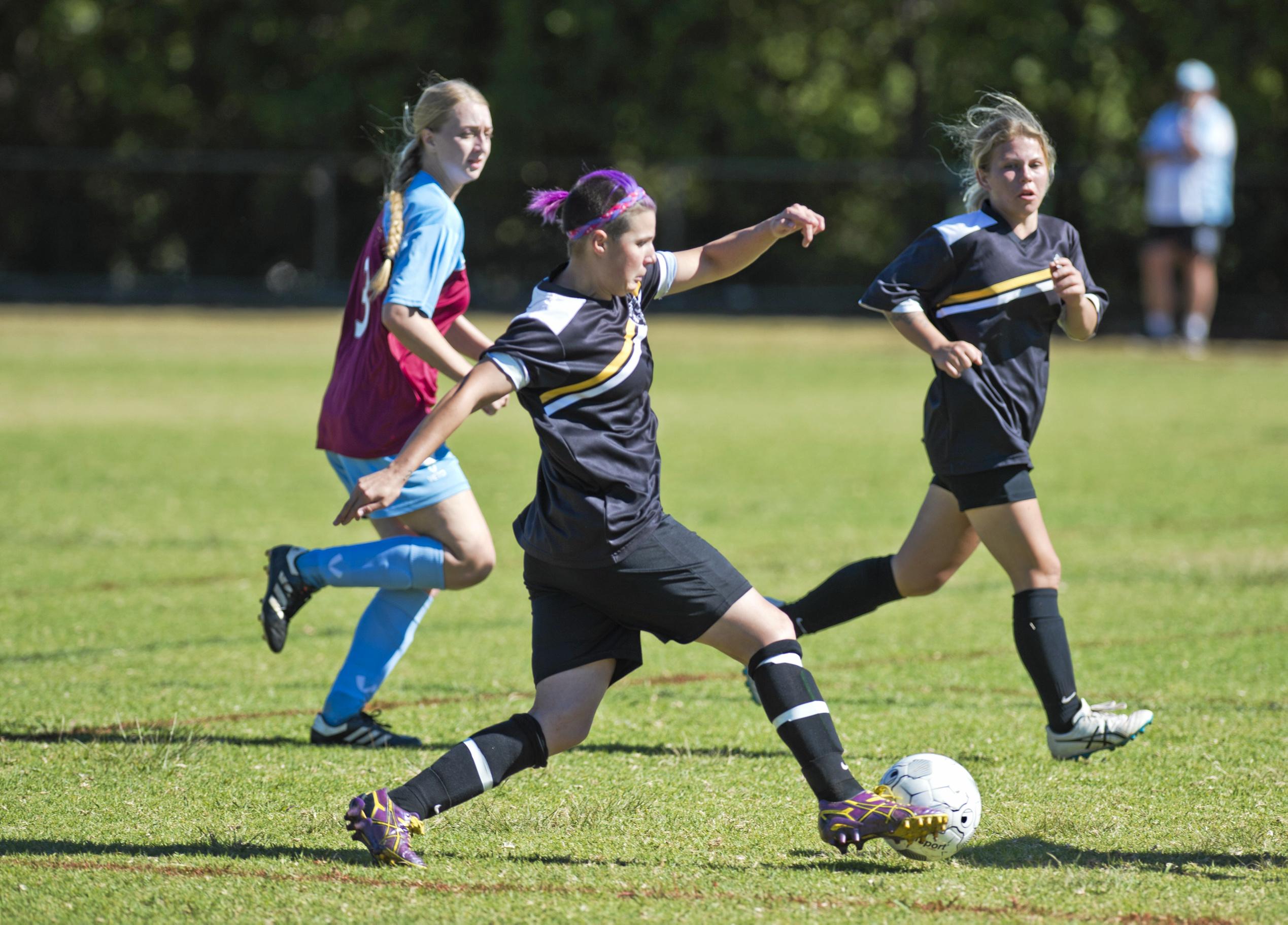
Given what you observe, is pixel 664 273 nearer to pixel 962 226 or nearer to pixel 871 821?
pixel 962 226

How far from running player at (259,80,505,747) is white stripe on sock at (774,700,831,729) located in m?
1.36

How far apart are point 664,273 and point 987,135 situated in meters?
1.25

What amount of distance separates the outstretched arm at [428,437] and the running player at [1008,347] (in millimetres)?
1475

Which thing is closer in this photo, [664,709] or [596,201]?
[596,201]

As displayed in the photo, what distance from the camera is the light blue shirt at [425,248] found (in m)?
4.54

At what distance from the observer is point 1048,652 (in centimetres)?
447

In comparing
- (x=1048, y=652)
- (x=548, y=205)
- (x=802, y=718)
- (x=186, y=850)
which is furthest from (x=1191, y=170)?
(x=186, y=850)

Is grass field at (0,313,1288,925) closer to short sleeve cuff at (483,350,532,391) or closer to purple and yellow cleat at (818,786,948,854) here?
purple and yellow cleat at (818,786,948,854)

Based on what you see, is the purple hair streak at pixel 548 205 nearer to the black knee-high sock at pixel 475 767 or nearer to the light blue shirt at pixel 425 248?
the light blue shirt at pixel 425 248

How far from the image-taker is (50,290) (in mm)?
22844

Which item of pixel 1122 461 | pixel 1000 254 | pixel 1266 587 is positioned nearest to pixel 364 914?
pixel 1000 254

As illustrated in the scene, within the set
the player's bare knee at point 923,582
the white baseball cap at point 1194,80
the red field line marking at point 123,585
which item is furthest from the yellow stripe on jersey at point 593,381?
the white baseball cap at point 1194,80

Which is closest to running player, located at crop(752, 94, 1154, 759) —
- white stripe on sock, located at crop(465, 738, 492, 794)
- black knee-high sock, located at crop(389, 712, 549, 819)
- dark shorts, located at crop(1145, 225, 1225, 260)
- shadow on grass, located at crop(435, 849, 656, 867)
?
shadow on grass, located at crop(435, 849, 656, 867)

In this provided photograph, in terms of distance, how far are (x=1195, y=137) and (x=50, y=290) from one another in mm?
15921
